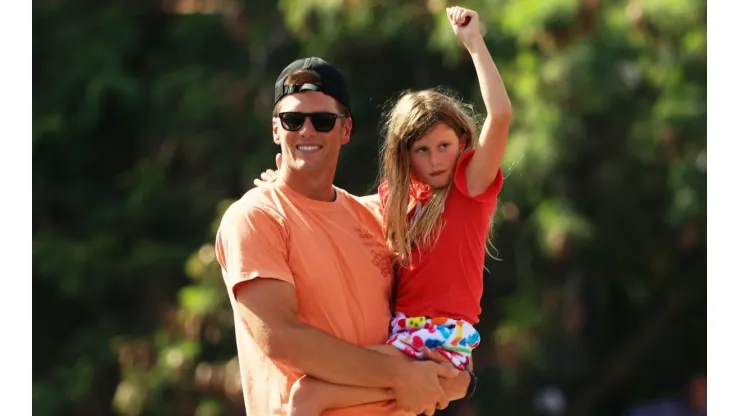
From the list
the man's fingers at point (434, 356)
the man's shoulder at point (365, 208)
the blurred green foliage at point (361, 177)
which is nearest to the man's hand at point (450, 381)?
the man's fingers at point (434, 356)

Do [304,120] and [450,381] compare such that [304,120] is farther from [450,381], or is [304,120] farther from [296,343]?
[450,381]

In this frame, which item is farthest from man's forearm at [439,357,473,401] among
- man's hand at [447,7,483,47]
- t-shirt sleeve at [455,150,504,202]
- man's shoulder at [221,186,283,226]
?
man's hand at [447,7,483,47]

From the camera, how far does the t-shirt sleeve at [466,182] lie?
317 cm

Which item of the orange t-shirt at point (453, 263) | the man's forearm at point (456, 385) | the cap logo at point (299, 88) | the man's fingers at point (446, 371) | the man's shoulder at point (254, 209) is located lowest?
the man's forearm at point (456, 385)

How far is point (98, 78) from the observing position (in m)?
9.46

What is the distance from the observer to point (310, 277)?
2977 mm

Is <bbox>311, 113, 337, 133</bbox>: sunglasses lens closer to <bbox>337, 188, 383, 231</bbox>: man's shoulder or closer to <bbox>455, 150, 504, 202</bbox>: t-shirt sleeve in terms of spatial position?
<bbox>337, 188, 383, 231</bbox>: man's shoulder

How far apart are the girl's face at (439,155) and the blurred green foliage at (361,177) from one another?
4306 mm

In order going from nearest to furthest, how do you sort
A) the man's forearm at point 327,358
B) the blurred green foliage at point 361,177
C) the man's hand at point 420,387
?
the man's forearm at point 327,358
the man's hand at point 420,387
the blurred green foliage at point 361,177

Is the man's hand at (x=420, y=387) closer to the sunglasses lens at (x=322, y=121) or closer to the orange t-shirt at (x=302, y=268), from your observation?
the orange t-shirt at (x=302, y=268)

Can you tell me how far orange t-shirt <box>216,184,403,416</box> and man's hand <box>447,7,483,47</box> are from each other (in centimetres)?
51

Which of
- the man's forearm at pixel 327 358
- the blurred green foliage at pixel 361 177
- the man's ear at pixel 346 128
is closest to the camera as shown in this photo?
the man's forearm at pixel 327 358

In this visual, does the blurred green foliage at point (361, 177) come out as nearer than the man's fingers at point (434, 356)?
No

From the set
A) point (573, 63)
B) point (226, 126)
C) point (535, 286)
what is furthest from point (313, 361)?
point (226, 126)
